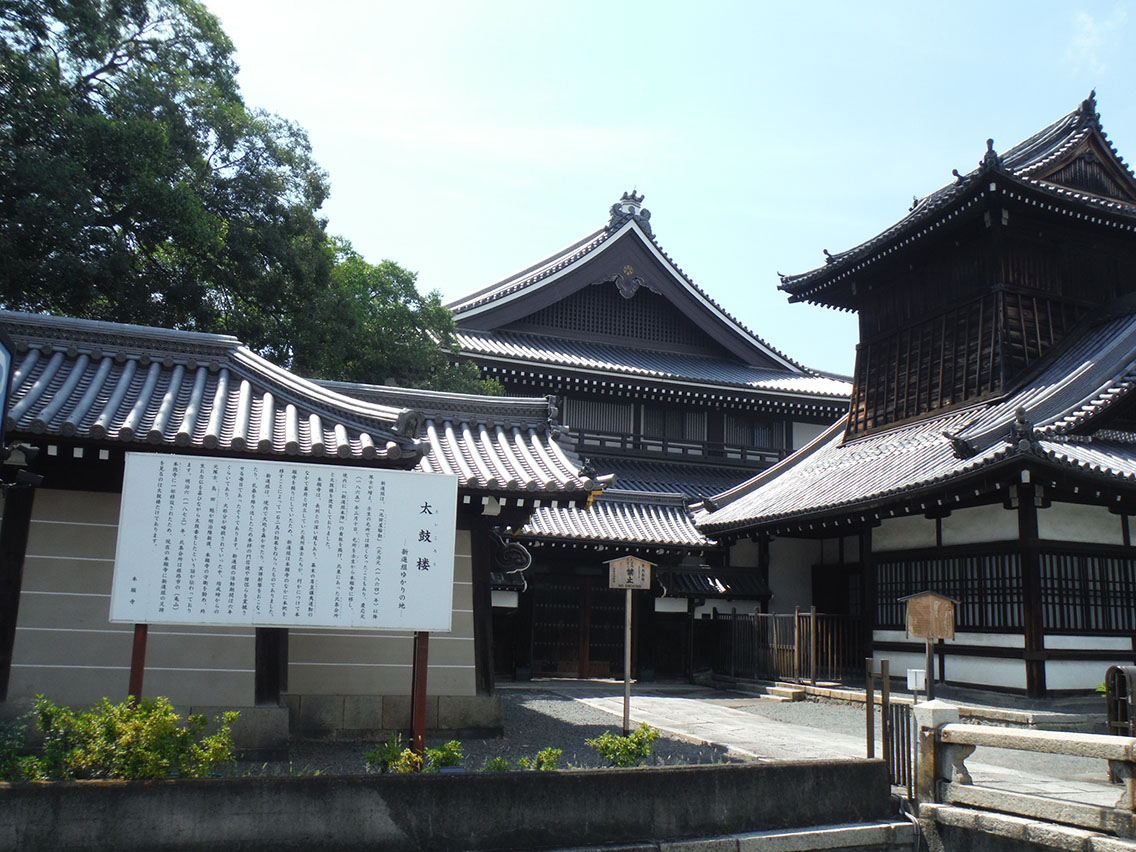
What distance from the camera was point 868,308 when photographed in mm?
21172

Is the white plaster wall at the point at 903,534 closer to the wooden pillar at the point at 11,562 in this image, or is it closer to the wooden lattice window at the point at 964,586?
the wooden lattice window at the point at 964,586

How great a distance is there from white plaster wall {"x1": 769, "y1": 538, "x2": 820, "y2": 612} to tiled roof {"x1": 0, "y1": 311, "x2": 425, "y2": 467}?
13.3 m

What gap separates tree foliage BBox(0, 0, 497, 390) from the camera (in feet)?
56.6

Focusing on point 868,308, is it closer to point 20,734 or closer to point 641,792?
point 641,792

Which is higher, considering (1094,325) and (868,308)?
(868,308)

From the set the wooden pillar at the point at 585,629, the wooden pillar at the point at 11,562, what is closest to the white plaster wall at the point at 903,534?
the wooden pillar at the point at 585,629

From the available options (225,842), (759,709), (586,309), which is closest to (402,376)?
(586,309)

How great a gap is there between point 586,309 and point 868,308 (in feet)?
29.5

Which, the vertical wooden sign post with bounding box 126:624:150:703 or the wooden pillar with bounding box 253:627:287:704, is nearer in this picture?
the vertical wooden sign post with bounding box 126:624:150:703

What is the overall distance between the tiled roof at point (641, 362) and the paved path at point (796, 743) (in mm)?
10045

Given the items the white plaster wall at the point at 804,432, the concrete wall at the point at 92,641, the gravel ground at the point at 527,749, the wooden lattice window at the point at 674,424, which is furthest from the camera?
the white plaster wall at the point at 804,432

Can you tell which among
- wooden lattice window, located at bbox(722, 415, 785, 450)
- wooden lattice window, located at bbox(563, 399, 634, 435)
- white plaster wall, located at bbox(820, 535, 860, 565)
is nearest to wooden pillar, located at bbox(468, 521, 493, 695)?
white plaster wall, located at bbox(820, 535, 860, 565)

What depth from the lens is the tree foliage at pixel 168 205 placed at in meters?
17.2

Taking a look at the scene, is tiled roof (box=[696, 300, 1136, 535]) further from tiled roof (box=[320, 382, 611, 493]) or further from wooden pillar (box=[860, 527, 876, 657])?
tiled roof (box=[320, 382, 611, 493])
